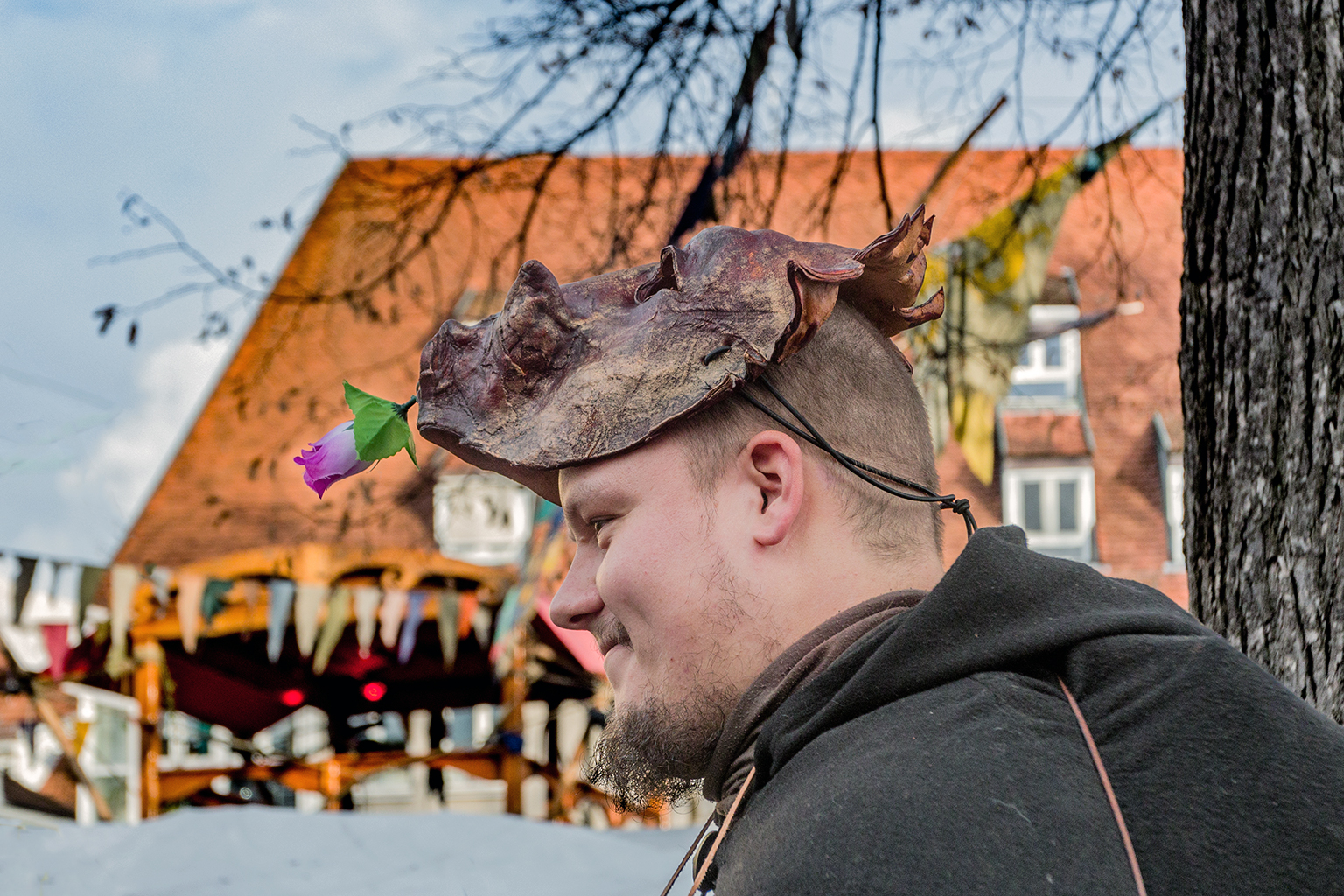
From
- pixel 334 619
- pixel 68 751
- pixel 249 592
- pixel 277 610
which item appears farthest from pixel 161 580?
pixel 68 751

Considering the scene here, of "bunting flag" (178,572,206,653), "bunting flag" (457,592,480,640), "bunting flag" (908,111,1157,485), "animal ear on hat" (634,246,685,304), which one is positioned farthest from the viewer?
"bunting flag" (457,592,480,640)

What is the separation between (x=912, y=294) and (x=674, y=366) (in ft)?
1.44

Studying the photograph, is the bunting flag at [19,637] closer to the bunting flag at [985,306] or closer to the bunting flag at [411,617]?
the bunting flag at [411,617]

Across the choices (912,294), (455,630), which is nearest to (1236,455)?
(912,294)

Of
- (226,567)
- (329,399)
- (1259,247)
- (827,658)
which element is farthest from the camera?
(329,399)

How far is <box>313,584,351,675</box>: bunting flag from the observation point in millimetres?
7727

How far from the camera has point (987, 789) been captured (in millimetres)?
1083

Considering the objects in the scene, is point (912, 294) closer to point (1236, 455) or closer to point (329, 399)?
point (1236, 455)

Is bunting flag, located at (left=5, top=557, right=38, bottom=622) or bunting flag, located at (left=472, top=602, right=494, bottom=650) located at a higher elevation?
bunting flag, located at (left=5, top=557, right=38, bottom=622)

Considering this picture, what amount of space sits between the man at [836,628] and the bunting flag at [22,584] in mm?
6212

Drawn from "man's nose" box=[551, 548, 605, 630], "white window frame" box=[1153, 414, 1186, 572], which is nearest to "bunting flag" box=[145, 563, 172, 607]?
"man's nose" box=[551, 548, 605, 630]

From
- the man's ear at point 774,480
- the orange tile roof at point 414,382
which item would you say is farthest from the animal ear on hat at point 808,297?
the orange tile roof at point 414,382

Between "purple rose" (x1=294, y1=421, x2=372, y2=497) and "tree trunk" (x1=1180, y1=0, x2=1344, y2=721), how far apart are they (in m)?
1.47

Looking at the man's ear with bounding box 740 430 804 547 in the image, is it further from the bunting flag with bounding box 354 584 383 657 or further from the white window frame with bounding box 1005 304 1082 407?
the white window frame with bounding box 1005 304 1082 407
